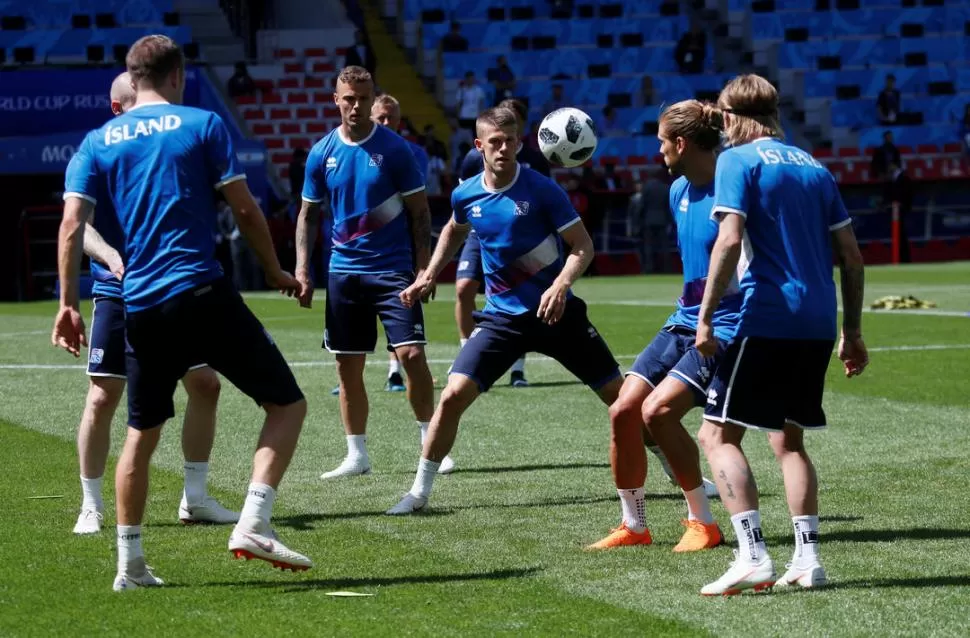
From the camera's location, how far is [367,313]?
9523 mm

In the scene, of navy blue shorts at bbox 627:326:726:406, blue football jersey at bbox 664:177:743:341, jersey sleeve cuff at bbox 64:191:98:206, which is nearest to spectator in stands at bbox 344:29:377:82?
navy blue shorts at bbox 627:326:726:406

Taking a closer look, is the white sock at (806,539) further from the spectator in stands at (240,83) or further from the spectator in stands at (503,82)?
the spectator in stands at (503,82)

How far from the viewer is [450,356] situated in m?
16.2

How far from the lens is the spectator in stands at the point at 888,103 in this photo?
3709 centimetres

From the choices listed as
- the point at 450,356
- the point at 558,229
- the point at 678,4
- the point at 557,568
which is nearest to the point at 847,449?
the point at 558,229

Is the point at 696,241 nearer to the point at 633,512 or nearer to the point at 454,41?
the point at 633,512

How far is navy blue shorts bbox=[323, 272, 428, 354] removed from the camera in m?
9.34

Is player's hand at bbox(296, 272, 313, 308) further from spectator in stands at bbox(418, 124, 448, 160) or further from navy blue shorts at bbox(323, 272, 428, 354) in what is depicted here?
spectator in stands at bbox(418, 124, 448, 160)

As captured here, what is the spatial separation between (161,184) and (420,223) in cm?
340

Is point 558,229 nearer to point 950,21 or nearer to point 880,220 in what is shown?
point 880,220

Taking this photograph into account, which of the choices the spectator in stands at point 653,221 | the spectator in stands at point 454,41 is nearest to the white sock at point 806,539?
the spectator in stands at point 653,221

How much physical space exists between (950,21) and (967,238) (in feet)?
27.7

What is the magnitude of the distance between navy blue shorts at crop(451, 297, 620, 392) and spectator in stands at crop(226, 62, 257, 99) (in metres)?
26.6

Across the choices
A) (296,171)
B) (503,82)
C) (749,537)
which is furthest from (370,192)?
(503,82)
